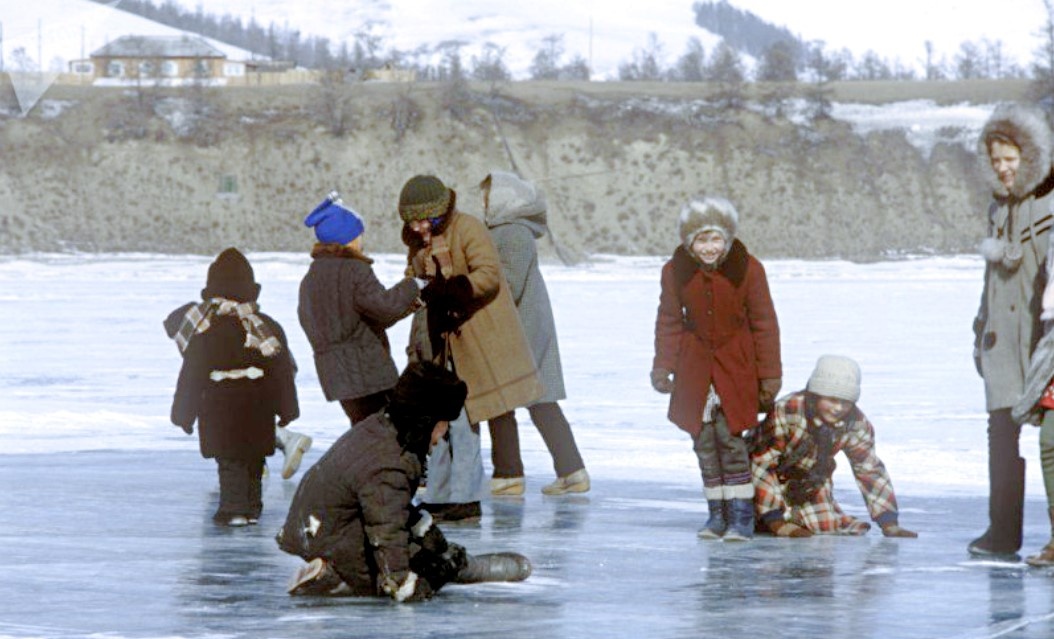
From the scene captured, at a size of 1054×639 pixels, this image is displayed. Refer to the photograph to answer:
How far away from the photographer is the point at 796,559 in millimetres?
7215

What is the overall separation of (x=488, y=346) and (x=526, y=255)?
79 centimetres

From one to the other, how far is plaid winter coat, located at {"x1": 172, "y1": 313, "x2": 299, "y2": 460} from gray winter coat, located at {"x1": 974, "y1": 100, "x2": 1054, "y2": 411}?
3.39m

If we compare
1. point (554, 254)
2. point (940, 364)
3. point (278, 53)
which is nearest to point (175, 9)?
point (278, 53)

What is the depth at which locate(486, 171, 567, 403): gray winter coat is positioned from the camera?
8.97 meters

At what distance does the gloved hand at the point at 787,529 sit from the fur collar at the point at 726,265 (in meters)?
1.09

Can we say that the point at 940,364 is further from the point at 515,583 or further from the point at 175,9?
the point at 175,9

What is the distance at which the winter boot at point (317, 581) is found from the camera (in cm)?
634

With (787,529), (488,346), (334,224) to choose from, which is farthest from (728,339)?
(334,224)

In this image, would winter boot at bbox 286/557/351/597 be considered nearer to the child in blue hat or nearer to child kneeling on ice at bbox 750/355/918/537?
the child in blue hat

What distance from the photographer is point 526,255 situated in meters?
8.99

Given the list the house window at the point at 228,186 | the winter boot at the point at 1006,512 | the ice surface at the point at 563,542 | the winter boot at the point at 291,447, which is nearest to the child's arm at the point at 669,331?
the ice surface at the point at 563,542

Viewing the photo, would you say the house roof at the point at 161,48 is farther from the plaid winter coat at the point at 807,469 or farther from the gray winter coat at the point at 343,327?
the plaid winter coat at the point at 807,469

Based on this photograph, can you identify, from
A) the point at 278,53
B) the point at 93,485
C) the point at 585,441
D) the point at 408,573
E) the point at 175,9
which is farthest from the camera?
the point at 175,9

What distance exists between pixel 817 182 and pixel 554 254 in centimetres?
2209
